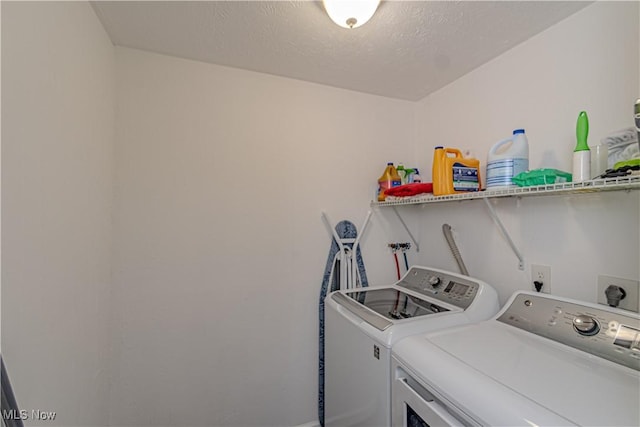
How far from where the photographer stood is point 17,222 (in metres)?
0.83

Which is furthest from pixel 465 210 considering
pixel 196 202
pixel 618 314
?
pixel 196 202

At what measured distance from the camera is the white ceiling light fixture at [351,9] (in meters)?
1.15

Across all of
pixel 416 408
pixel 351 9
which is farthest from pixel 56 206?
pixel 416 408

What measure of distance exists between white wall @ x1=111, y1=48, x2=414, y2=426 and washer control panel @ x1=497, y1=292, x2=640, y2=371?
119 cm

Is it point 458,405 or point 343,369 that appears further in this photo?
point 343,369

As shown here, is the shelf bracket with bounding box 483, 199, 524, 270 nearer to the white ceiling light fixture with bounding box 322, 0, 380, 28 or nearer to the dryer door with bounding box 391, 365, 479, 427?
the dryer door with bounding box 391, 365, 479, 427

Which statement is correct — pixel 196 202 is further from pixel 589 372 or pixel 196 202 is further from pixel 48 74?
pixel 589 372

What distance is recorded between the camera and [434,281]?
1.79 m

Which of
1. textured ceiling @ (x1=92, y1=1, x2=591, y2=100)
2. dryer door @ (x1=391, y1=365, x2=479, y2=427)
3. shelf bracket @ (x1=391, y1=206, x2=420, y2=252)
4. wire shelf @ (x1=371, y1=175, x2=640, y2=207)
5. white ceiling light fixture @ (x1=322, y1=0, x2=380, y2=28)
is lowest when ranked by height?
dryer door @ (x1=391, y1=365, x2=479, y2=427)

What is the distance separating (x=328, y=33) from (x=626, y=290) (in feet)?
5.77

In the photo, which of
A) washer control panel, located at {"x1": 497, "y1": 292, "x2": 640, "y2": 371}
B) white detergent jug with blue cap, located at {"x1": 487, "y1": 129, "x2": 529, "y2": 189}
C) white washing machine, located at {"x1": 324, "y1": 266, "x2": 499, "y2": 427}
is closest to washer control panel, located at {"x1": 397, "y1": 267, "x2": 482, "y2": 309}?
white washing machine, located at {"x1": 324, "y1": 266, "x2": 499, "y2": 427}

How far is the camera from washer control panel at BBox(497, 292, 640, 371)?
0.95 meters

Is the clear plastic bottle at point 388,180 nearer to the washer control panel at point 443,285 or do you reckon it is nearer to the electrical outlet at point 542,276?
the washer control panel at point 443,285

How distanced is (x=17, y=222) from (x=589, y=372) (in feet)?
5.93
